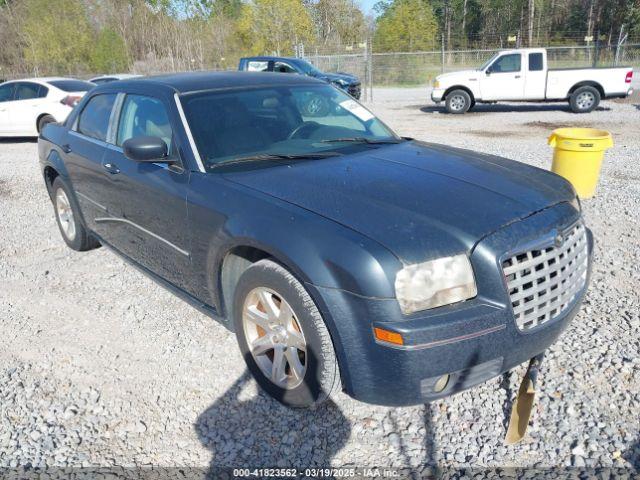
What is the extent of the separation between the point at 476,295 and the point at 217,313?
5.28 ft

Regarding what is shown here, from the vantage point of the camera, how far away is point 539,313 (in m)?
2.45

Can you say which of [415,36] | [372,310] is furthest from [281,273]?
[415,36]

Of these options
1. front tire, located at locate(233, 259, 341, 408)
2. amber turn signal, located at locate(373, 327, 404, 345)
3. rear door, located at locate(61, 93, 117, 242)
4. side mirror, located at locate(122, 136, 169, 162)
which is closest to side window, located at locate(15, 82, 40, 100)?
rear door, located at locate(61, 93, 117, 242)

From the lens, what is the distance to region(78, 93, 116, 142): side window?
4.21 meters

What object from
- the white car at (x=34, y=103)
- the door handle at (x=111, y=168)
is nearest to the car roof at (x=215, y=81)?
the door handle at (x=111, y=168)

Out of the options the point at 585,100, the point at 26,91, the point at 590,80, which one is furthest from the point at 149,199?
the point at 585,100

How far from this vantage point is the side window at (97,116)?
166 inches

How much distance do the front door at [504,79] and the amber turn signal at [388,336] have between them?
15.7 m

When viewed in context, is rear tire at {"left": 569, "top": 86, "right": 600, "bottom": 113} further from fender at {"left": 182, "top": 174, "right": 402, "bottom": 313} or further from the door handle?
fender at {"left": 182, "top": 174, "right": 402, "bottom": 313}

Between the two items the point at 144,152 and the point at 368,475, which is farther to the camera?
the point at 144,152

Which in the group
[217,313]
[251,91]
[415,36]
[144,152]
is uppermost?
[415,36]

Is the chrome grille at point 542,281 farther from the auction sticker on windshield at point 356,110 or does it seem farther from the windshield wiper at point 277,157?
the auction sticker on windshield at point 356,110

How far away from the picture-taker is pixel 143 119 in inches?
147

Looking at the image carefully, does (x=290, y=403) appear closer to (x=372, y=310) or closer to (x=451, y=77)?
(x=372, y=310)
